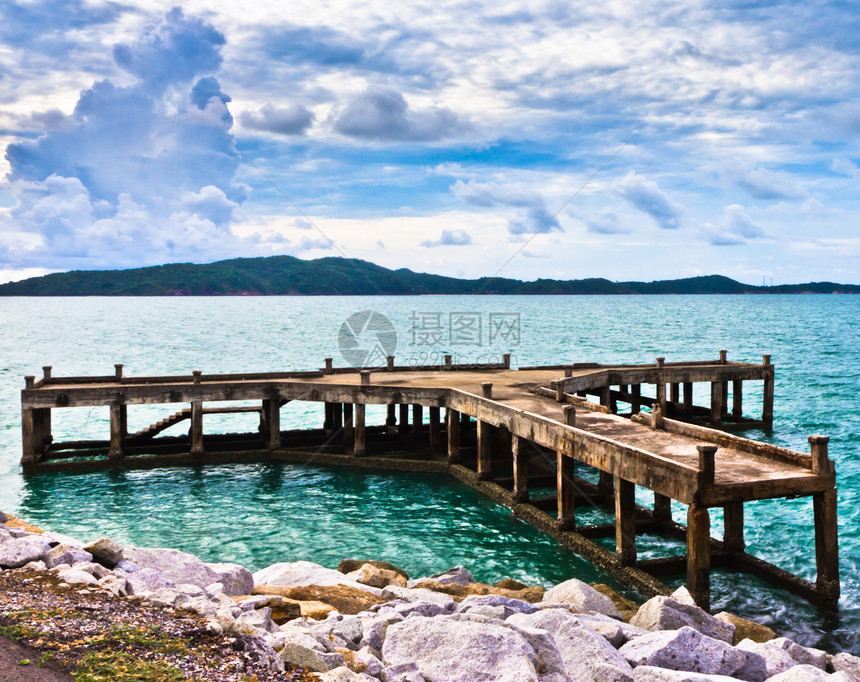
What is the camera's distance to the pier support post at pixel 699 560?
13.9 metres

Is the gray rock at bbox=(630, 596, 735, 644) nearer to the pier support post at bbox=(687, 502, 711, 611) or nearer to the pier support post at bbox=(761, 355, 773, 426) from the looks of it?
the pier support post at bbox=(687, 502, 711, 611)

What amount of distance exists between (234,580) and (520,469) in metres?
10.5

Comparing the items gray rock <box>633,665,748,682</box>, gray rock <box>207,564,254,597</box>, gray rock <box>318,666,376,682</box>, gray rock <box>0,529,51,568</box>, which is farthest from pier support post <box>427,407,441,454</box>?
gray rock <box>318,666,376,682</box>

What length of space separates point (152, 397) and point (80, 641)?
62.8 feet

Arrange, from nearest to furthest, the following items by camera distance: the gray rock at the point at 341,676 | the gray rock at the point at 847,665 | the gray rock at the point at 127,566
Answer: the gray rock at the point at 341,676, the gray rock at the point at 847,665, the gray rock at the point at 127,566

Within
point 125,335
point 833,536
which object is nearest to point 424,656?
point 833,536

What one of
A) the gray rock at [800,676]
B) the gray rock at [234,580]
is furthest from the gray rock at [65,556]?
the gray rock at [800,676]

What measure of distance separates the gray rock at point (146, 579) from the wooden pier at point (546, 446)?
9.08m

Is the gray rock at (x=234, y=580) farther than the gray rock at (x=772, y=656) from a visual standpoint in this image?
Yes

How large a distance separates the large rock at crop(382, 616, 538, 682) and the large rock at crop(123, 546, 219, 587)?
14.1 ft

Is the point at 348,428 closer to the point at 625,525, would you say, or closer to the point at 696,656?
the point at 625,525

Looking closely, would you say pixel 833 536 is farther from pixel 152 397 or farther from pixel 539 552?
pixel 152 397

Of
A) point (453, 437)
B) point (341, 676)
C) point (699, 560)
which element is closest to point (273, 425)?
point (453, 437)

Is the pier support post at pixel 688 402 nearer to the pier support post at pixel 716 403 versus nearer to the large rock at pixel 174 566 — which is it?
the pier support post at pixel 716 403
